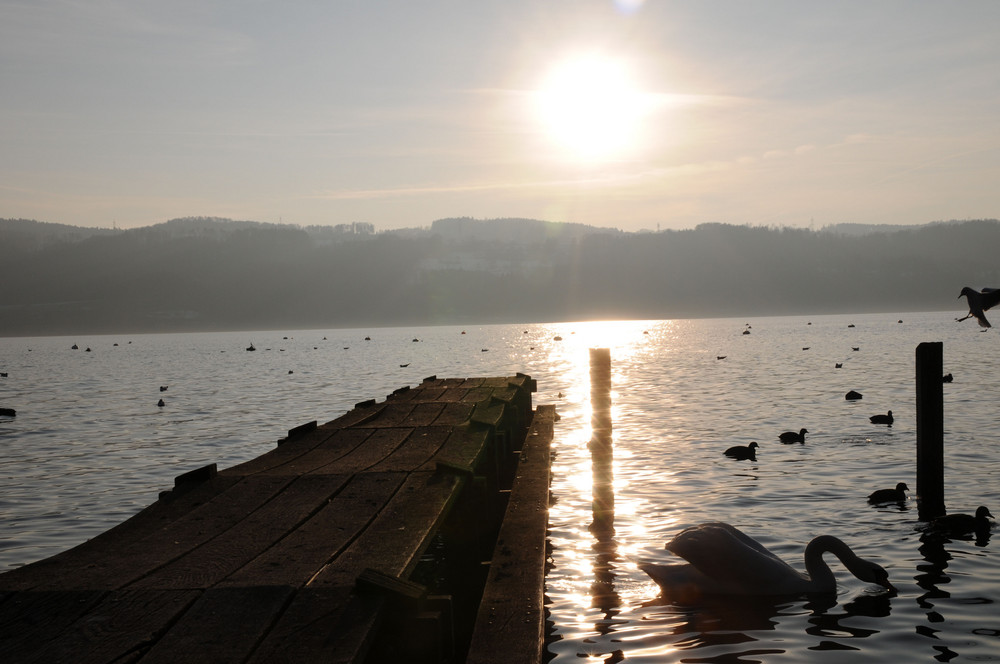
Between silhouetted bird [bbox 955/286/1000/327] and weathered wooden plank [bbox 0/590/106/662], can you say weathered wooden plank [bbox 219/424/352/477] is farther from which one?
silhouetted bird [bbox 955/286/1000/327]

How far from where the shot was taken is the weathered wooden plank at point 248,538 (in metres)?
5.90

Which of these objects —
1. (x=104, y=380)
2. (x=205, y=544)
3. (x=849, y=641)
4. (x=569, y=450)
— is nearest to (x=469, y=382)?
(x=569, y=450)

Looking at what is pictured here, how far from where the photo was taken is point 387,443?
12211mm

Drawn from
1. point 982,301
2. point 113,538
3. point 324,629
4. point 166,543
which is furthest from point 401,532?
point 982,301

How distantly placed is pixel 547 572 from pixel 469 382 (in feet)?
35.4

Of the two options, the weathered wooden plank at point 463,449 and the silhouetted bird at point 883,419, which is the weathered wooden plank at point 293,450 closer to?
the weathered wooden plank at point 463,449

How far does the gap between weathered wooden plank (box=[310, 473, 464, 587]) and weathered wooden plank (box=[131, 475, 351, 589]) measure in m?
0.69

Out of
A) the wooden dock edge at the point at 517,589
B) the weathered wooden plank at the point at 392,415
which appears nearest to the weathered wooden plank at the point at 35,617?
the wooden dock edge at the point at 517,589

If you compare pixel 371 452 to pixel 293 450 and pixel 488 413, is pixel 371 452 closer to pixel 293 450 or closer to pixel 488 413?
pixel 293 450

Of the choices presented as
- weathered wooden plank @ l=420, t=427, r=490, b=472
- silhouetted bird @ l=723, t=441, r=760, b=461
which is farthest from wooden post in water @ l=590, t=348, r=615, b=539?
silhouetted bird @ l=723, t=441, r=760, b=461

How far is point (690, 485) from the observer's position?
17750mm

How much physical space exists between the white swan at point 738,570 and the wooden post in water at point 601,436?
3.38 m

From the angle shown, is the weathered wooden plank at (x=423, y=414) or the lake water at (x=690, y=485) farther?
the weathered wooden plank at (x=423, y=414)

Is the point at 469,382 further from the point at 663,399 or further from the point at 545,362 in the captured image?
the point at 545,362
